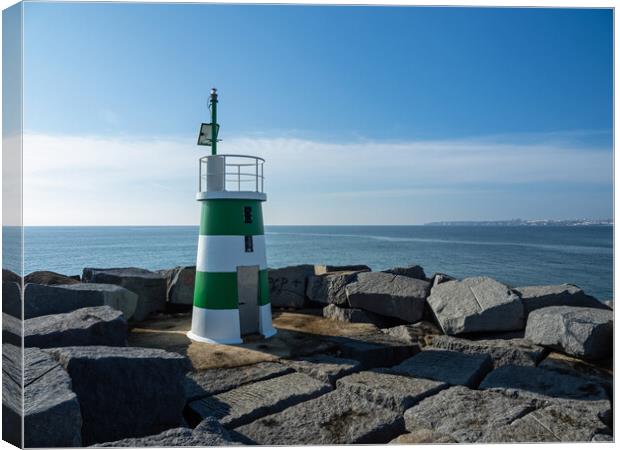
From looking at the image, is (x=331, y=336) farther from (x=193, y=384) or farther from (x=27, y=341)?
(x=27, y=341)

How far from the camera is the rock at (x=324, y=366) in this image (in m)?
5.54

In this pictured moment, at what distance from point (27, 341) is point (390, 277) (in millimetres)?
5721

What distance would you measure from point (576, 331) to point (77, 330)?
6.01m

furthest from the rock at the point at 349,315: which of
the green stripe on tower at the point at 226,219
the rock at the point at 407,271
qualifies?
the green stripe on tower at the point at 226,219

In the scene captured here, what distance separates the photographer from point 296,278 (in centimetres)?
943

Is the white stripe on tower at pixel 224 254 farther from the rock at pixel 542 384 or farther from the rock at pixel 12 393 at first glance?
the rock at pixel 542 384

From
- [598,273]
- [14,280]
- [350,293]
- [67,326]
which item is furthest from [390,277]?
[598,273]

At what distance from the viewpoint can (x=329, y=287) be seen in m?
8.88

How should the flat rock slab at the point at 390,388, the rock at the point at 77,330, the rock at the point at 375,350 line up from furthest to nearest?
the rock at the point at 375,350
the rock at the point at 77,330
the flat rock slab at the point at 390,388

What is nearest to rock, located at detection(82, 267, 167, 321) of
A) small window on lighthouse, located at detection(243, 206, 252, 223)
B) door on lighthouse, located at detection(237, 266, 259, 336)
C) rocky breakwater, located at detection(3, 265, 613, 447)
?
rocky breakwater, located at detection(3, 265, 613, 447)

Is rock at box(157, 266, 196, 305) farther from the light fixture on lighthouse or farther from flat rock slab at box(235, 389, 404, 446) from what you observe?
flat rock slab at box(235, 389, 404, 446)

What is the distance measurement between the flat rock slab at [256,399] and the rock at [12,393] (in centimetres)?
152

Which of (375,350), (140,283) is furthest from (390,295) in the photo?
(140,283)

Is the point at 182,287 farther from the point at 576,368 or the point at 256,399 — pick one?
the point at 576,368
